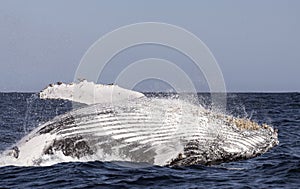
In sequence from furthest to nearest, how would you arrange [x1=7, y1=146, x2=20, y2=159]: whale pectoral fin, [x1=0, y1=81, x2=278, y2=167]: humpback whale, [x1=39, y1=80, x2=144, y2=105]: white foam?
[x1=39, y1=80, x2=144, y2=105]: white foam < [x1=7, y1=146, x2=20, y2=159]: whale pectoral fin < [x1=0, y1=81, x2=278, y2=167]: humpback whale

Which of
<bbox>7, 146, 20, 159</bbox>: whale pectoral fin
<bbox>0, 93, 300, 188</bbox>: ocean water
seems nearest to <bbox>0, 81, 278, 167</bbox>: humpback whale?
<bbox>7, 146, 20, 159</bbox>: whale pectoral fin

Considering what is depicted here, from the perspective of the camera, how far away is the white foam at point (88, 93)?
36.2 feet

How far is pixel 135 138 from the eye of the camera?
9578mm

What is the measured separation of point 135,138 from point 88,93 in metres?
2.29

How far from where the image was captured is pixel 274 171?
1014 centimetres

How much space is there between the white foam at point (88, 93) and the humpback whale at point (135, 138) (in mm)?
882

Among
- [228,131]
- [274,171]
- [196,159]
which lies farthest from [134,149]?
[274,171]

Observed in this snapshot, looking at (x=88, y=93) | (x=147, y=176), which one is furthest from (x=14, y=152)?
(x=147, y=176)

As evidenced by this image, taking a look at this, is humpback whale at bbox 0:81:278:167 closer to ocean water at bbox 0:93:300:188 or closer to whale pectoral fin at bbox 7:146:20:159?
whale pectoral fin at bbox 7:146:20:159

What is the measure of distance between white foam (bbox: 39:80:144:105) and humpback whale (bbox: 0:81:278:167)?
→ 0.88 metres

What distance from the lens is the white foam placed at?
11.0m

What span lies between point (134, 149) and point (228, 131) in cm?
178

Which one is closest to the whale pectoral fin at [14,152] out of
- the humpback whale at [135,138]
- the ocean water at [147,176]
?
the humpback whale at [135,138]

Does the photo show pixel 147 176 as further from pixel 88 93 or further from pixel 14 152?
pixel 88 93
